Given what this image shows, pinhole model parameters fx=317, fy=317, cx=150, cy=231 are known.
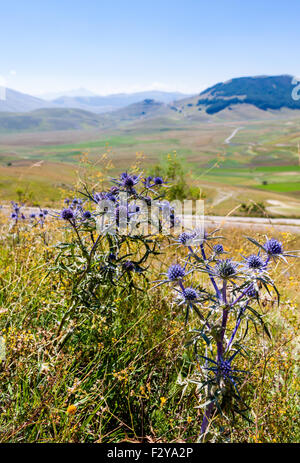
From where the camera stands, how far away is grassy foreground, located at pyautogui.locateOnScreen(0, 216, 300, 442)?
7.60 ft

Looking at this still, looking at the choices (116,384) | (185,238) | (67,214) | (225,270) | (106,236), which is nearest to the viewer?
(225,270)

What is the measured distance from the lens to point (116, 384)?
8.85 ft

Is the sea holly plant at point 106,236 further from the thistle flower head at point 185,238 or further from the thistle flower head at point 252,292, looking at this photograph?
the thistle flower head at point 252,292

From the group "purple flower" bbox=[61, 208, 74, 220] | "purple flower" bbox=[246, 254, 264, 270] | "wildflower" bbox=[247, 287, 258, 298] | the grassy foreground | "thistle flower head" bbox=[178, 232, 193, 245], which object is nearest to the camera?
"wildflower" bbox=[247, 287, 258, 298]

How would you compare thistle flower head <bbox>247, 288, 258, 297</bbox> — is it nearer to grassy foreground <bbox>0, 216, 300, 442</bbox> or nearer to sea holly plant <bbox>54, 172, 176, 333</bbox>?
grassy foreground <bbox>0, 216, 300, 442</bbox>

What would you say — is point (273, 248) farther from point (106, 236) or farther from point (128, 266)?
point (106, 236)

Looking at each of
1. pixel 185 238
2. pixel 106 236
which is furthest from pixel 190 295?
pixel 106 236

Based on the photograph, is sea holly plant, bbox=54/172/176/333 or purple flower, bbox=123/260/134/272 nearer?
sea holly plant, bbox=54/172/176/333

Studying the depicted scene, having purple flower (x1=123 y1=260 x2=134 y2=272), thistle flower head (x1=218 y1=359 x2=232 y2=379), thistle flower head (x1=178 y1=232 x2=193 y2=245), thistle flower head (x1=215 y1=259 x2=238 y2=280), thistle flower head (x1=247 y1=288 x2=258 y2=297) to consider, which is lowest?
thistle flower head (x1=218 y1=359 x2=232 y2=379)

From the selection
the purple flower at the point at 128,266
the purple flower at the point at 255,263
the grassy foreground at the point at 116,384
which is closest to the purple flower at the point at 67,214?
the grassy foreground at the point at 116,384

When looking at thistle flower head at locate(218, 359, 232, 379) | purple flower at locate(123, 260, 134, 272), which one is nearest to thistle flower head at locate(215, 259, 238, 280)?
thistle flower head at locate(218, 359, 232, 379)
